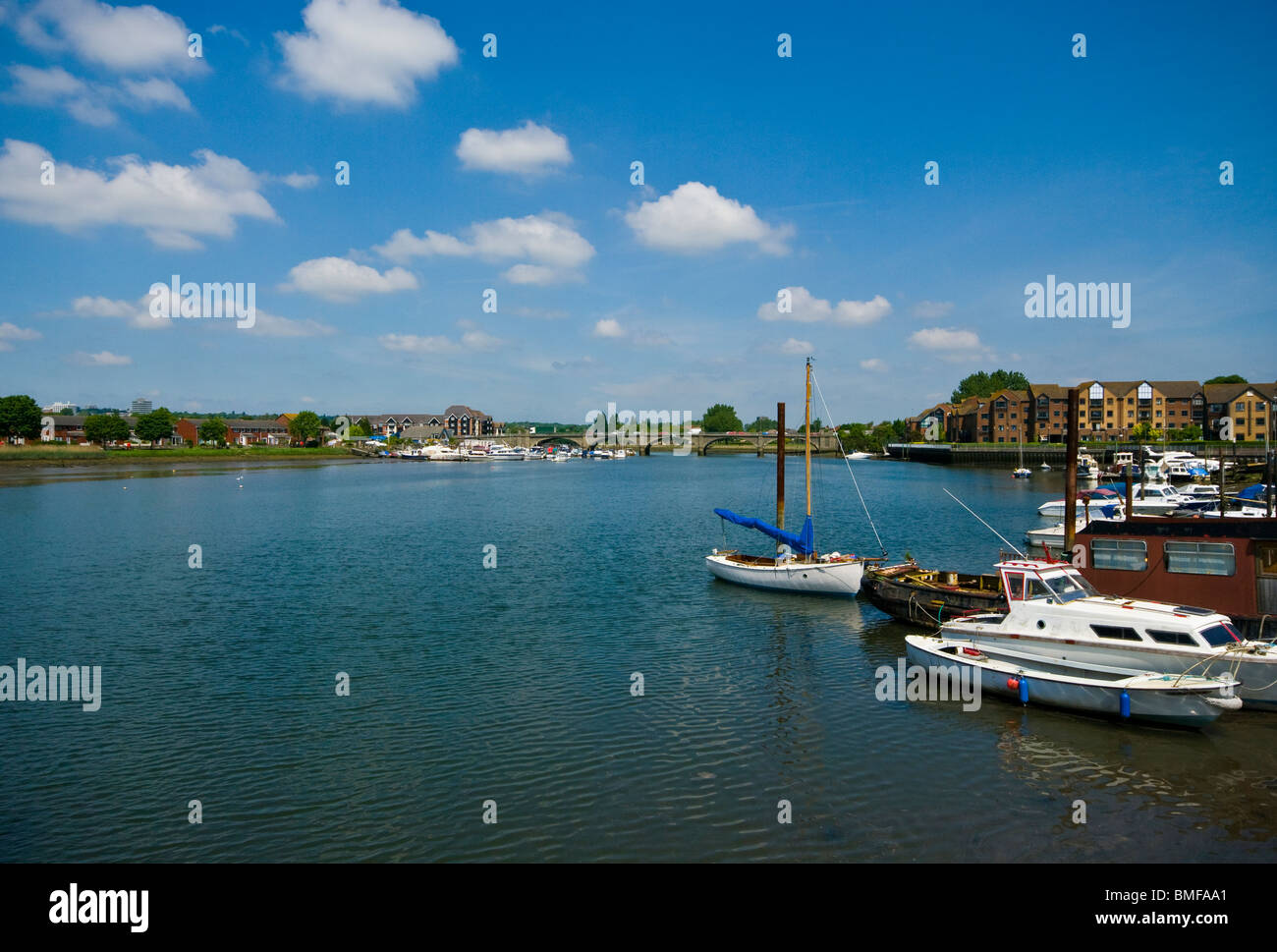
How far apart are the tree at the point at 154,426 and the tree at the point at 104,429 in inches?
149

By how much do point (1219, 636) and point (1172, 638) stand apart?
1.46 m

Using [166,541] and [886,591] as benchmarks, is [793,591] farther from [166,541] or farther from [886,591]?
[166,541]

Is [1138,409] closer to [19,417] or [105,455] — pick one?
[105,455]

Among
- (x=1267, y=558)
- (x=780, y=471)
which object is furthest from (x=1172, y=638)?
(x=780, y=471)

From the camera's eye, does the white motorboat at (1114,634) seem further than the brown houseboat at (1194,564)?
No

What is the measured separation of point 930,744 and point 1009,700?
468cm

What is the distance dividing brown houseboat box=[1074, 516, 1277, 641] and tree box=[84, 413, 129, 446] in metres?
216

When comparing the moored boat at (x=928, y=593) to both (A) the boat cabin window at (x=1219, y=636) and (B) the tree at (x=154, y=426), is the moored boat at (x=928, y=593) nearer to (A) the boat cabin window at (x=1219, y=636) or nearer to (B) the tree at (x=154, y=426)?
(A) the boat cabin window at (x=1219, y=636)

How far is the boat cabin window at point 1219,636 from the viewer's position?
20.7 metres

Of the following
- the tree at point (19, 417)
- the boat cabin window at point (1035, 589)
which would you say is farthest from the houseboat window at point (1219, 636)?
the tree at point (19, 417)

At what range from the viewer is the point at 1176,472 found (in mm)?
102125

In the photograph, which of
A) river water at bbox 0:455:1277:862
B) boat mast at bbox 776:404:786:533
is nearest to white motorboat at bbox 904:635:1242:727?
river water at bbox 0:455:1277:862

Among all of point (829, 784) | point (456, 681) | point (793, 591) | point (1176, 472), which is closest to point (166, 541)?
point (456, 681)

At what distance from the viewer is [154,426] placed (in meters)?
190
